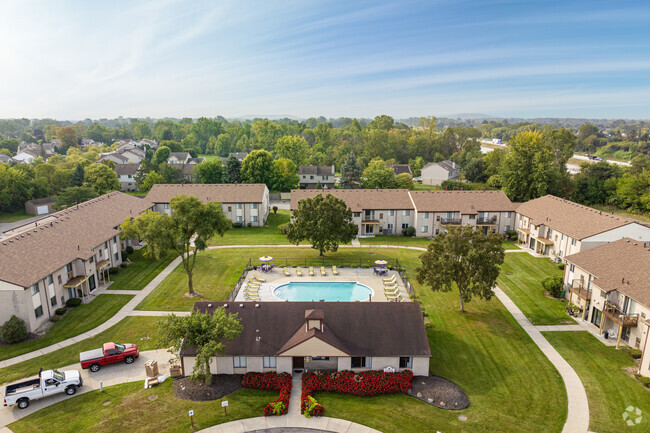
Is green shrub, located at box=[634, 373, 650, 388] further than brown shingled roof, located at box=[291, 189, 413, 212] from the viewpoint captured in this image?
No

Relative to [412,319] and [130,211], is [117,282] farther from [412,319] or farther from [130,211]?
[412,319]

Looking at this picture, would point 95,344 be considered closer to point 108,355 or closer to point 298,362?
point 108,355

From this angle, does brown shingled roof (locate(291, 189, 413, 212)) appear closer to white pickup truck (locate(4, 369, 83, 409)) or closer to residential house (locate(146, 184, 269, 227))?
residential house (locate(146, 184, 269, 227))

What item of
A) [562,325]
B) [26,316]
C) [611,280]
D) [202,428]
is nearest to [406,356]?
[202,428]

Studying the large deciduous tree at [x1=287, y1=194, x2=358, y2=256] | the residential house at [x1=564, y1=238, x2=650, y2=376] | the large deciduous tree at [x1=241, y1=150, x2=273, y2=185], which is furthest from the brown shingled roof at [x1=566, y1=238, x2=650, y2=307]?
the large deciduous tree at [x1=241, y1=150, x2=273, y2=185]

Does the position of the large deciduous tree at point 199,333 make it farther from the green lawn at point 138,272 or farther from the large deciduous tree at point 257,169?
the large deciduous tree at point 257,169

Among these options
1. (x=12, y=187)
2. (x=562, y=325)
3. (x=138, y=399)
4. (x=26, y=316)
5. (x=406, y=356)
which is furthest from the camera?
(x=12, y=187)

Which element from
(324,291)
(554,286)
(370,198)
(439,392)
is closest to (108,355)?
(324,291)
